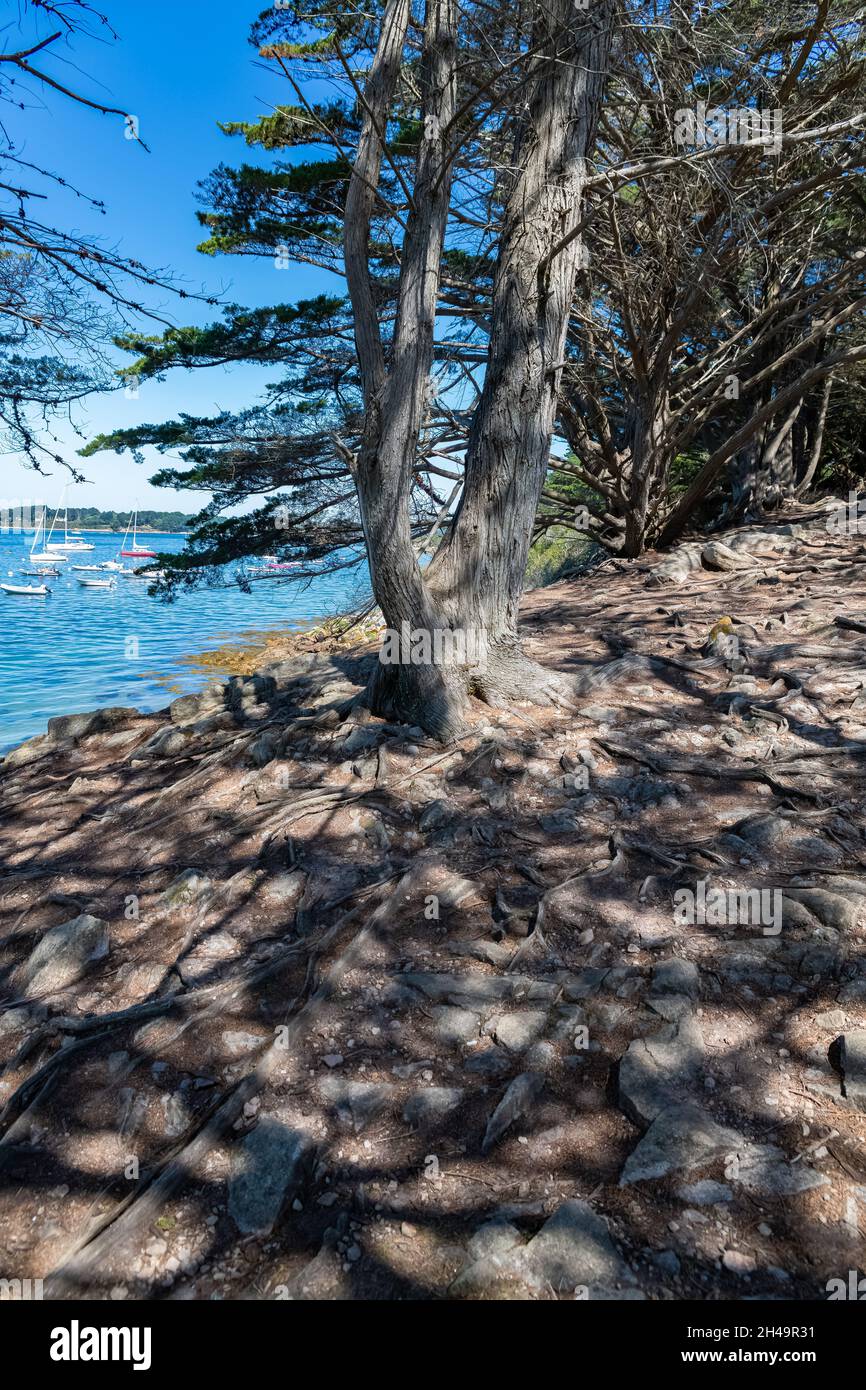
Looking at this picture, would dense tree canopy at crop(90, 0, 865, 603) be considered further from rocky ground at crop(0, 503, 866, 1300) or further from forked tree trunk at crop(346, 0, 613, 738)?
rocky ground at crop(0, 503, 866, 1300)

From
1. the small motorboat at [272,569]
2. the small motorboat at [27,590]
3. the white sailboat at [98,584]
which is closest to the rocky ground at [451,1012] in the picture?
the small motorboat at [272,569]

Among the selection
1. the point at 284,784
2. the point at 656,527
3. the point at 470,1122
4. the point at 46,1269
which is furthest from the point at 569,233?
the point at 656,527

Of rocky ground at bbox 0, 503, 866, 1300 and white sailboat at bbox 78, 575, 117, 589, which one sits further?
white sailboat at bbox 78, 575, 117, 589

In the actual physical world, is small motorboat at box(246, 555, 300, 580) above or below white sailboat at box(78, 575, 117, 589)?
above

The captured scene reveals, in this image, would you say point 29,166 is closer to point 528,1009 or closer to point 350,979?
point 350,979

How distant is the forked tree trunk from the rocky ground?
513 mm

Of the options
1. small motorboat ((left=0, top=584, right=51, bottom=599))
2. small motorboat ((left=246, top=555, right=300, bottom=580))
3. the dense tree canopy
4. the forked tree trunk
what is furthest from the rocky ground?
small motorboat ((left=0, top=584, right=51, bottom=599))

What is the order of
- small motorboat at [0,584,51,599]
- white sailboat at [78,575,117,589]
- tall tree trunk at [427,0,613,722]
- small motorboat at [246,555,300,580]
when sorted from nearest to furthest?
tall tree trunk at [427,0,613,722] → small motorboat at [246,555,300,580] → small motorboat at [0,584,51,599] → white sailboat at [78,575,117,589]

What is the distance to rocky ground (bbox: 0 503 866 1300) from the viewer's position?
182 cm

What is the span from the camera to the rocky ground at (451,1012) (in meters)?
1.82

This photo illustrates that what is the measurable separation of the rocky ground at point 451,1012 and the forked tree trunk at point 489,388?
0.51 m

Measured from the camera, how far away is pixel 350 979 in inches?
108

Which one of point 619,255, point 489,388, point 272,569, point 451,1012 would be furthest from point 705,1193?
point 272,569

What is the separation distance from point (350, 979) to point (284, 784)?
1.80 metres
